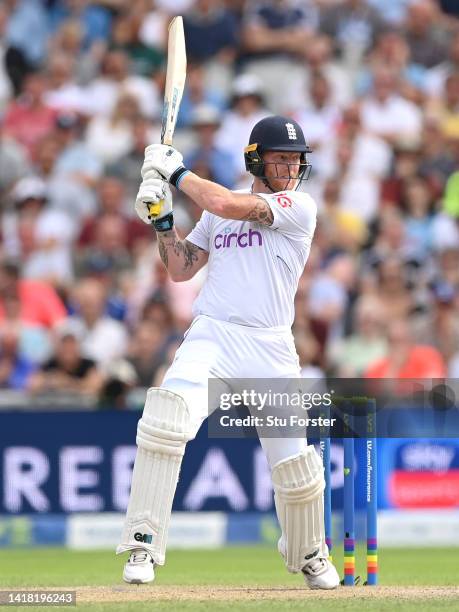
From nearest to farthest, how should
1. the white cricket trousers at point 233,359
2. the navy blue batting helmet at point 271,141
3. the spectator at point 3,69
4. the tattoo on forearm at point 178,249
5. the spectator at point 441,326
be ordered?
the white cricket trousers at point 233,359, the navy blue batting helmet at point 271,141, the tattoo on forearm at point 178,249, the spectator at point 441,326, the spectator at point 3,69

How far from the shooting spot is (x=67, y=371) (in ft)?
34.9

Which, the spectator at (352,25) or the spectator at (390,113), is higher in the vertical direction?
the spectator at (352,25)

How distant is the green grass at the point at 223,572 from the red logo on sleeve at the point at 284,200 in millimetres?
1662

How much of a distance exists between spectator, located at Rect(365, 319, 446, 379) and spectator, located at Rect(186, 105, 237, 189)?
259 centimetres

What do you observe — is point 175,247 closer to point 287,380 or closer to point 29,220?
point 287,380

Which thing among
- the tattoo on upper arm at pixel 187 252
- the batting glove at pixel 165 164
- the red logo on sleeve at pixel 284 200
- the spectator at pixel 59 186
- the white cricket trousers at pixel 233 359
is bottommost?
the white cricket trousers at pixel 233 359

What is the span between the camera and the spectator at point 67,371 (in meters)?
10.4

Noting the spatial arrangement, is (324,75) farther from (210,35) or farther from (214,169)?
(214,169)

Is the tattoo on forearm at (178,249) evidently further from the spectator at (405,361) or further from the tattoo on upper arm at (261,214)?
the spectator at (405,361)

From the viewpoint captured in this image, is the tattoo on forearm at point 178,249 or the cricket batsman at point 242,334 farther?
the tattoo on forearm at point 178,249

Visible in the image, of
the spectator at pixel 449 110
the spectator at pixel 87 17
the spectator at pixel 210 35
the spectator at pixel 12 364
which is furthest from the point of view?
the spectator at pixel 87 17

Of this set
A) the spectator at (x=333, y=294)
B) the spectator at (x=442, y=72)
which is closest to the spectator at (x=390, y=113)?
the spectator at (x=442, y=72)

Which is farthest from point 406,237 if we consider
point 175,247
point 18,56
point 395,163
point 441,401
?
point 175,247

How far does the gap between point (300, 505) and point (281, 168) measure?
147 cm
